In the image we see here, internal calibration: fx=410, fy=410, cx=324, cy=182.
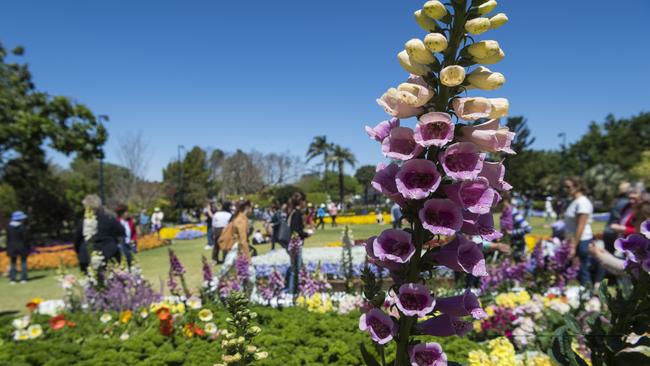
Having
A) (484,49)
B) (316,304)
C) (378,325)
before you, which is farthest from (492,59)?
(316,304)

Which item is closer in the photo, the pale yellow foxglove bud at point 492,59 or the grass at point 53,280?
the pale yellow foxglove bud at point 492,59

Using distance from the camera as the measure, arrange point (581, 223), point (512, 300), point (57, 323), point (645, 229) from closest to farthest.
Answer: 1. point (645, 229)
2. point (57, 323)
3. point (512, 300)
4. point (581, 223)

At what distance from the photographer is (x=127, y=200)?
33.7 m

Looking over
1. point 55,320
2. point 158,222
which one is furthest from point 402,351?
Result: point 158,222

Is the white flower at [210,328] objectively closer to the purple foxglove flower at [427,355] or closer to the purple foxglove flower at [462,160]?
the purple foxglove flower at [427,355]

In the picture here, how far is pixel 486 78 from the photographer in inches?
47.3

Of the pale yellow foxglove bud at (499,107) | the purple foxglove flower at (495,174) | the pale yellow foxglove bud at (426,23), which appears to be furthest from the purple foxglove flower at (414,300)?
the pale yellow foxglove bud at (426,23)

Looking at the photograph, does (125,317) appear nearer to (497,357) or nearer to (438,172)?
(497,357)

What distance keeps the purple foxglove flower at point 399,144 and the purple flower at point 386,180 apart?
0.05 m

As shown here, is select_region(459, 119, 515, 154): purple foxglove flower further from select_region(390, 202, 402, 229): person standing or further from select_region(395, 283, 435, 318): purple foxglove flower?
select_region(395, 283, 435, 318): purple foxglove flower

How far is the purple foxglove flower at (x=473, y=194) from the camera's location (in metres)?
1.10

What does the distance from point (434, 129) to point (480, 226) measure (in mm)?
320

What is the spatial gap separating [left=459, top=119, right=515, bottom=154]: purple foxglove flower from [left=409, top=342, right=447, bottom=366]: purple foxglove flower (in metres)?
0.57

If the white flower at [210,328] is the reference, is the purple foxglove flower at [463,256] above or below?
above
